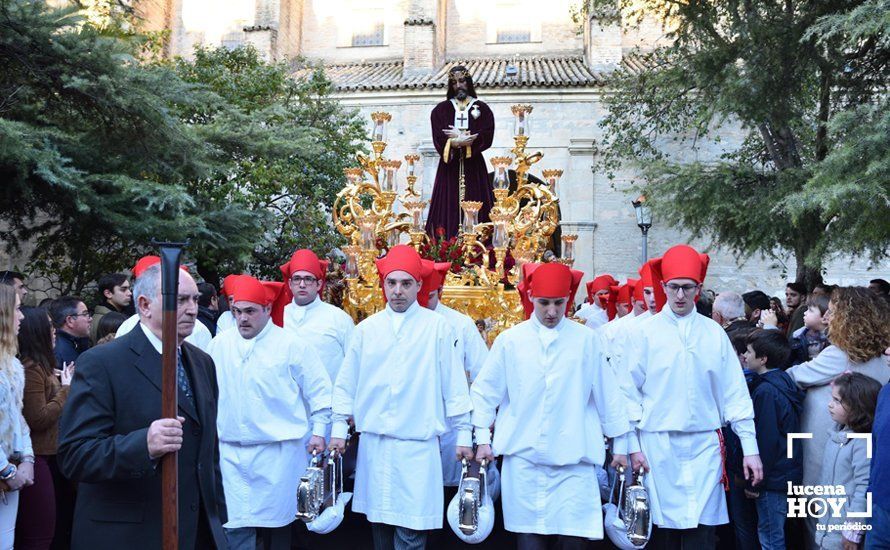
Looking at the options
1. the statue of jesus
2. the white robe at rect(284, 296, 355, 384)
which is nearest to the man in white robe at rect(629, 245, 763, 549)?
the white robe at rect(284, 296, 355, 384)

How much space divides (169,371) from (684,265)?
3.50 m

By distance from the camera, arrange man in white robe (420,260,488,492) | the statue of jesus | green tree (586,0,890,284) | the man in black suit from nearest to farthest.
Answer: the man in black suit, man in white robe (420,260,488,492), the statue of jesus, green tree (586,0,890,284)

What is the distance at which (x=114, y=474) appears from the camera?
3.01m

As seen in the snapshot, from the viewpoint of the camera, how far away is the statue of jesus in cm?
925

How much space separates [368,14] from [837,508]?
27.7 meters

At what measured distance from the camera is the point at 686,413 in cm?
511

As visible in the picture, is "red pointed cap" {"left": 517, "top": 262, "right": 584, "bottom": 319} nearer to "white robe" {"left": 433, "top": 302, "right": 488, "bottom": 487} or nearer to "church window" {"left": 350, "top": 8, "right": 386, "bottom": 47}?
"white robe" {"left": 433, "top": 302, "right": 488, "bottom": 487}

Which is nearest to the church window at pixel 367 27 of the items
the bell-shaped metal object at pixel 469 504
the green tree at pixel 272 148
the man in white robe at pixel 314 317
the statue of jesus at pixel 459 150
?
the green tree at pixel 272 148

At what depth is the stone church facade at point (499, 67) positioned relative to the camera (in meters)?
22.9

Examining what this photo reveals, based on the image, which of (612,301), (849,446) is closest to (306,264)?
(612,301)

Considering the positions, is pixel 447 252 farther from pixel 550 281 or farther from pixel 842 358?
pixel 842 358

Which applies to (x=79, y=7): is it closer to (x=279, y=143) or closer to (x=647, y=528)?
(x=279, y=143)

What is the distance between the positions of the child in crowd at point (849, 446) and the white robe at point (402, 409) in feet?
7.58

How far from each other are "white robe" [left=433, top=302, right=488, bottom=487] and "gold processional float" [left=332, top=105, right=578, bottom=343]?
1614 millimetres
